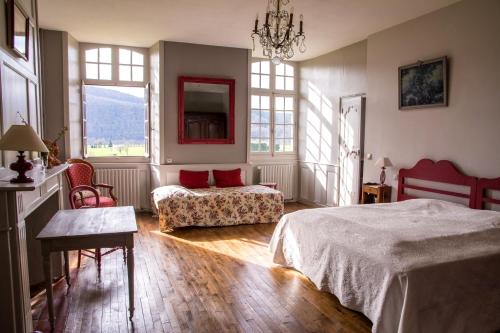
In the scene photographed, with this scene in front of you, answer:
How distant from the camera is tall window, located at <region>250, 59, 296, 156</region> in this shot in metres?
6.90

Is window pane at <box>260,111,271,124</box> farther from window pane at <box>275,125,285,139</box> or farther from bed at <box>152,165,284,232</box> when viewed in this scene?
bed at <box>152,165,284,232</box>

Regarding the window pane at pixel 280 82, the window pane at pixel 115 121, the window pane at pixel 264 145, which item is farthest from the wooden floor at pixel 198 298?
the window pane at pixel 280 82

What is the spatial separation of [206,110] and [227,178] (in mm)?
1187

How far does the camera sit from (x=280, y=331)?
8.30 ft

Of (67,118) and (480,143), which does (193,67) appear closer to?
(67,118)

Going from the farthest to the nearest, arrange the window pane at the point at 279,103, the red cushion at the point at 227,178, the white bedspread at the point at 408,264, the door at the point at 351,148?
the window pane at the point at 279,103 < the red cushion at the point at 227,178 < the door at the point at 351,148 < the white bedspread at the point at 408,264

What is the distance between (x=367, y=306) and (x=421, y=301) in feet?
1.41

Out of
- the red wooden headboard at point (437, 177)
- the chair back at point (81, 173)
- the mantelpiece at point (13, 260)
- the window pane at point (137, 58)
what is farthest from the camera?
the window pane at point (137, 58)

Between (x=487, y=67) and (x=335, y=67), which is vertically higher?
(x=335, y=67)

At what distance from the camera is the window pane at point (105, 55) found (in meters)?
5.90

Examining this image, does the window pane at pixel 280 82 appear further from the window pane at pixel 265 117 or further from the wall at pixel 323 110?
the window pane at pixel 265 117

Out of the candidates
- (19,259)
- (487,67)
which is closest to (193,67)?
(487,67)

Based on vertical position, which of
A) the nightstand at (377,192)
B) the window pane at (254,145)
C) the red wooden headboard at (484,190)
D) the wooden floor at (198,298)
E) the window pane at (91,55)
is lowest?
the wooden floor at (198,298)

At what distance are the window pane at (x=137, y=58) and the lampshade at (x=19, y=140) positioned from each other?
4.28 meters
